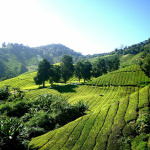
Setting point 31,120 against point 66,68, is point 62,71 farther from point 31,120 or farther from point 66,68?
point 31,120

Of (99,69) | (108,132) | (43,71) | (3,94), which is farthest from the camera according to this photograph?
(99,69)

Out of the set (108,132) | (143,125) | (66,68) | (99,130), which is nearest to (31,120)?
(99,130)

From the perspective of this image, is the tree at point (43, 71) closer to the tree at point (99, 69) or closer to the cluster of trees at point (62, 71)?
the cluster of trees at point (62, 71)

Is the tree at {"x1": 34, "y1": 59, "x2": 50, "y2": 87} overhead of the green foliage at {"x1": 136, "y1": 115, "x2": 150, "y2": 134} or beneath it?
overhead

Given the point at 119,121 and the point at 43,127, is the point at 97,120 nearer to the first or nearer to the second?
the point at 119,121

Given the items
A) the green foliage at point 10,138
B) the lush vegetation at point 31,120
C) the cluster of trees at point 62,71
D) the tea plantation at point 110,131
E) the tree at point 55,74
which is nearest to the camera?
the tea plantation at point 110,131

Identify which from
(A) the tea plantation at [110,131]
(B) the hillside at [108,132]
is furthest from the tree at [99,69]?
(B) the hillside at [108,132]

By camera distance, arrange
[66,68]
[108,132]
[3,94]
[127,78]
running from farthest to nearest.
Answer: [66,68], [127,78], [3,94], [108,132]

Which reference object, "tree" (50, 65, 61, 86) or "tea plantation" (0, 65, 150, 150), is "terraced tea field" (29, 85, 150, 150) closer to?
"tea plantation" (0, 65, 150, 150)

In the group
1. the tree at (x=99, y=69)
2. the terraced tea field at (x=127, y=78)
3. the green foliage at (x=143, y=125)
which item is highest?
the tree at (x=99, y=69)

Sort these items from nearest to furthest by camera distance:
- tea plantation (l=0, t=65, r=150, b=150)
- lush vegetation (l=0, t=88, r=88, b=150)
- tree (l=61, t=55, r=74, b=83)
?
tea plantation (l=0, t=65, r=150, b=150) < lush vegetation (l=0, t=88, r=88, b=150) < tree (l=61, t=55, r=74, b=83)

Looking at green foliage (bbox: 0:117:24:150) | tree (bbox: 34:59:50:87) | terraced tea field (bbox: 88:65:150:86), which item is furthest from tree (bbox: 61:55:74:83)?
green foliage (bbox: 0:117:24:150)

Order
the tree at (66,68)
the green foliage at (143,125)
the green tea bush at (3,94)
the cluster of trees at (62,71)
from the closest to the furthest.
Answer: the green foliage at (143,125) < the green tea bush at (3,94) < the cluster of trees at (62,71) < the tree at (66,68)

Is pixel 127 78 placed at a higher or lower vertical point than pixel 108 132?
higher
